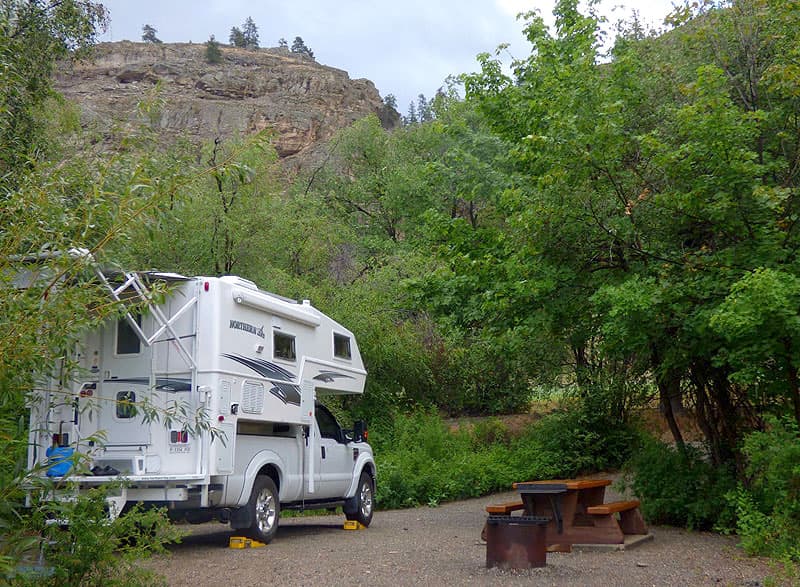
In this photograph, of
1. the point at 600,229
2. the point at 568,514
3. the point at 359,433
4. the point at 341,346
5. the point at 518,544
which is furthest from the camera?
the point at 359,433

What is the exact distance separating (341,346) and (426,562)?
190 inches

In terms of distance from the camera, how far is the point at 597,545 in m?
11.1

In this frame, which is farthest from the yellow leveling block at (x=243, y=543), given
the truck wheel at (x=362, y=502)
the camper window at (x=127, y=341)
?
the truck wheel at (x=362, y=502)

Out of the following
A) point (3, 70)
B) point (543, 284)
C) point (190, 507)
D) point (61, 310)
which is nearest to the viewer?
point (61, 310)

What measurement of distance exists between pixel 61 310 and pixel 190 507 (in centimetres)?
530

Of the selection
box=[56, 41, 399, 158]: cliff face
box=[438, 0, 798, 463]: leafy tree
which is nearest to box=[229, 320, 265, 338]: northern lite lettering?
box=[438, 0, 798, 463]: leafy tree

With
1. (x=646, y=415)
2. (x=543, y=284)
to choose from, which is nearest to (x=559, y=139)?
(x=543, y=284)

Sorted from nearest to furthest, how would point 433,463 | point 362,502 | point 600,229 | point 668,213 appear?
point 668,213
point 600,229
point 362,502
point 433,463

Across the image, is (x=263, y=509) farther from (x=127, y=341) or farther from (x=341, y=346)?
(x=341, y=346)

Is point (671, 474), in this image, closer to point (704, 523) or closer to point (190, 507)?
point (704, 523)

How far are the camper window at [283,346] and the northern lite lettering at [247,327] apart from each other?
1.15 ft

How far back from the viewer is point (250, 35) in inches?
4675

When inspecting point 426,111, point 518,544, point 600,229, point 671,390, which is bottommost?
point 518,544

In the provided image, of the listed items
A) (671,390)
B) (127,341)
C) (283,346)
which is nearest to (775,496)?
(671,390)
